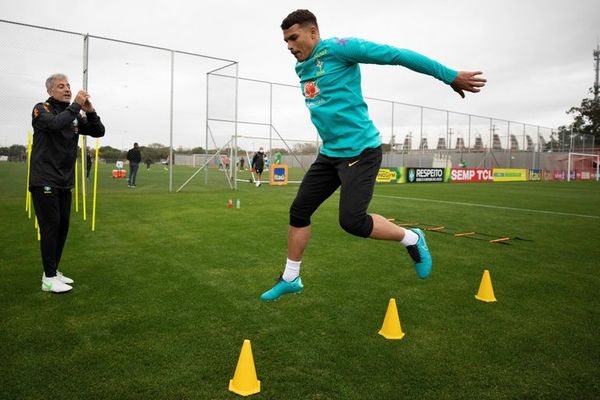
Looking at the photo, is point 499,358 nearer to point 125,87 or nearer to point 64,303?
point 64,303

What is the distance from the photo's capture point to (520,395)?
2467 mm

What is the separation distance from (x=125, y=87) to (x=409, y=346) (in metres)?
15.5

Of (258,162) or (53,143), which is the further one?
(258,162)

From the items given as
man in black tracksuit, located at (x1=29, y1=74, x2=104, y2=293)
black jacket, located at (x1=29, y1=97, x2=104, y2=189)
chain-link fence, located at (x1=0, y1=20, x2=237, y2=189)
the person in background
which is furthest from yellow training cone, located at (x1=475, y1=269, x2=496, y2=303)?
the person in background

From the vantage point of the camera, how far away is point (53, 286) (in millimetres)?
4207

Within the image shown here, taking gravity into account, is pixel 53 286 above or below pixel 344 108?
below

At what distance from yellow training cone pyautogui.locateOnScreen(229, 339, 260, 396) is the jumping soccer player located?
4.22 ft

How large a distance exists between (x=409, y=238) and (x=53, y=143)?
A: 360 cm

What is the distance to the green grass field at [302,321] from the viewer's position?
2574 millimetres

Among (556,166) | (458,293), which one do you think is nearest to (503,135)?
(556,166)

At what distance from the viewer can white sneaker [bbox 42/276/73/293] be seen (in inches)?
165

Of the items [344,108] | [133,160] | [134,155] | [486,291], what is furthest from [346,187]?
[133,160]

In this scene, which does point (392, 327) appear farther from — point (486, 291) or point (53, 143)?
point (53, 143)

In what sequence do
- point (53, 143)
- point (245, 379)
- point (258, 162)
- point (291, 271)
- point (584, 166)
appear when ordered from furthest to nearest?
point (584, 166) → point (258, 162) → point (53, 143) → point (291, 271) → point (245, 379)
